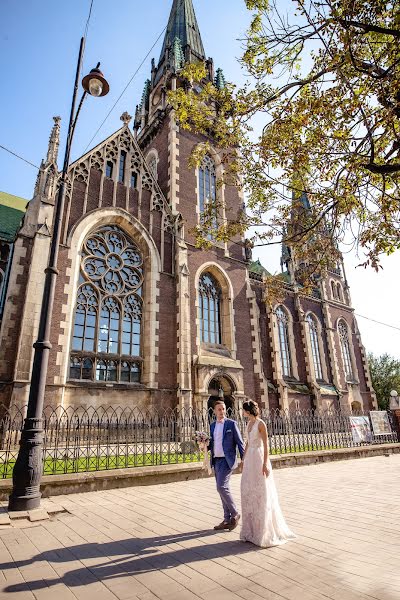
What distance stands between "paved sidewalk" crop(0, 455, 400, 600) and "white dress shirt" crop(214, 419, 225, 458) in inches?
38.2

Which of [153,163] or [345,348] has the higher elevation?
[153,163]

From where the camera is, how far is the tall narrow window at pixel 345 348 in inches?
1258

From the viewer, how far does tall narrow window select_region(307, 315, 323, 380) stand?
2912 cm

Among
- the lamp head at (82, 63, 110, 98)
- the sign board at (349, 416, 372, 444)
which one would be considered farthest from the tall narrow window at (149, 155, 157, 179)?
the sign board at (349, 416, 372, 444)

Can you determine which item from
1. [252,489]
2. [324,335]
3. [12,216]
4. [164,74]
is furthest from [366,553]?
[164,74]

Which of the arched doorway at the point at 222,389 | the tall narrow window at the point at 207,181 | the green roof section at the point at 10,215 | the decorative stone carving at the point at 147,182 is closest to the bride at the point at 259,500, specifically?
the arched doorway at the point at 222,389

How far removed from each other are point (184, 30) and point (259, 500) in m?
37.5

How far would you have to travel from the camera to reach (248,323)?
2186cm

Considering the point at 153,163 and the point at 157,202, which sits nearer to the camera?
the point at 157,202

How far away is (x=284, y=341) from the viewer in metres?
27.4

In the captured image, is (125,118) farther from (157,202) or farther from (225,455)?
(225,455)

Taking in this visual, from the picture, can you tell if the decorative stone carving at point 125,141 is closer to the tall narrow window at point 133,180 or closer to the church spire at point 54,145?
the tall narrow window at point 133,180

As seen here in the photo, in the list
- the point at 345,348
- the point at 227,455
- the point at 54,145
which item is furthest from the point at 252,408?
the point at 345,348

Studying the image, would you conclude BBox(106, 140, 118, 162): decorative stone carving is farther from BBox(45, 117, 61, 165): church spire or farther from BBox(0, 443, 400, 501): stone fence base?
BBox(0, 443, 400, 501): stone fence base
